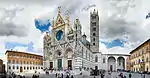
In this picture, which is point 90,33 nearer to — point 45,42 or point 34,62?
point 45,42

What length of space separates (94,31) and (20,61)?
1203 inches

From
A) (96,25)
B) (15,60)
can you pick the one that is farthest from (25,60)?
(96,25)

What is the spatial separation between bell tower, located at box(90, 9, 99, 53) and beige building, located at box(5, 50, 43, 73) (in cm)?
2371

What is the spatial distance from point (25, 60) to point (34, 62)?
6.91 m

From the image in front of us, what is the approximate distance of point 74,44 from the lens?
49.8 m

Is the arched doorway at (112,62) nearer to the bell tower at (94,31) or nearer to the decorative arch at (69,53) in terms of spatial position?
the bell tower at (94,31)

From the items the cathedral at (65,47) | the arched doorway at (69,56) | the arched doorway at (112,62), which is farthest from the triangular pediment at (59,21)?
the arched doorway at (112,62)

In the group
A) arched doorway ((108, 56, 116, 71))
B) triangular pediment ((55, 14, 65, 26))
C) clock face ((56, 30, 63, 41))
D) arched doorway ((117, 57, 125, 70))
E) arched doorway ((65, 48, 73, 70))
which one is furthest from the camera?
arched doorway ((117, 57, 125, 70))

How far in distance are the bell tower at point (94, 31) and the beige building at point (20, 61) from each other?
77.8 feet

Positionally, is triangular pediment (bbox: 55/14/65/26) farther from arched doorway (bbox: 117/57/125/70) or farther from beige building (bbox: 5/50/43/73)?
arched doorway (bbox: 117/57/125/70)

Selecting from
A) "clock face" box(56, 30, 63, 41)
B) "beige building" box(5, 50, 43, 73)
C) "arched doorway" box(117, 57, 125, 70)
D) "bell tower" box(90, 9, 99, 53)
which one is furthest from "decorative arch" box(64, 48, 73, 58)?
"arched doorway" box(117, 57, 125, 70)

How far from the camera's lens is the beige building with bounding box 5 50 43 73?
66.4m

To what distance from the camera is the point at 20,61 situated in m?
70.9

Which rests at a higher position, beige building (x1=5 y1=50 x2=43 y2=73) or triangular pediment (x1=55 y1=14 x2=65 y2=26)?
triangular pediment (x1=55 y1=14 x2=65 y2=26)
